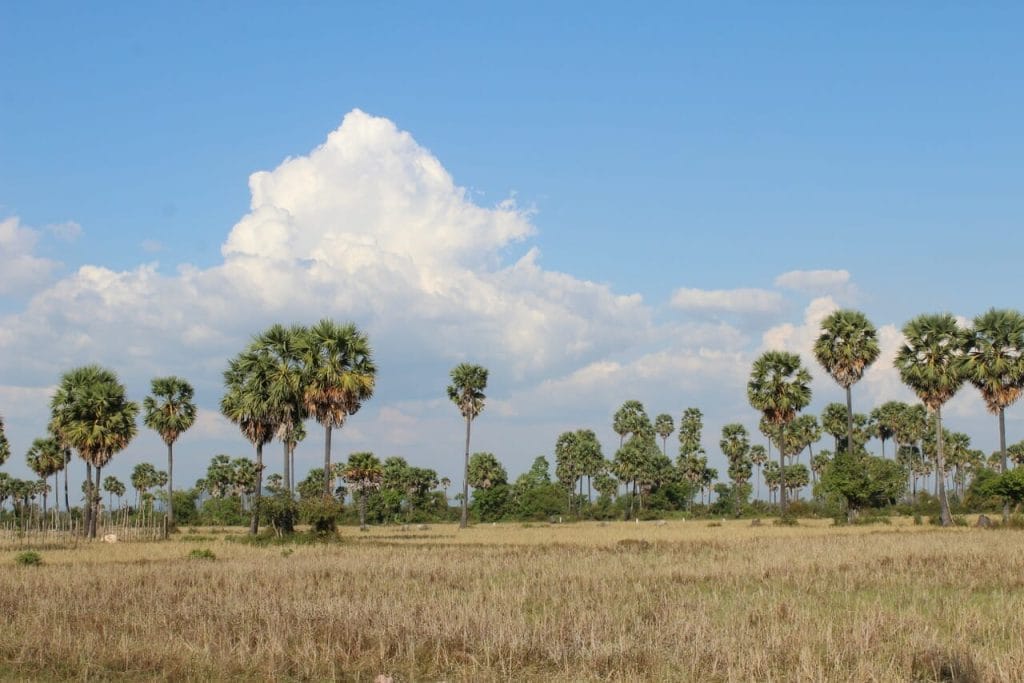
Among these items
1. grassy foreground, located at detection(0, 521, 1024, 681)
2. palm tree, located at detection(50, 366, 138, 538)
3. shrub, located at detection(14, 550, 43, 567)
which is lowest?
shrub, located at detection(14, 550, 43, 567)

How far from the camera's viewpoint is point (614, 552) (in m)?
37.5

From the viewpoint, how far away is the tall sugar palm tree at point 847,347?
7462cm

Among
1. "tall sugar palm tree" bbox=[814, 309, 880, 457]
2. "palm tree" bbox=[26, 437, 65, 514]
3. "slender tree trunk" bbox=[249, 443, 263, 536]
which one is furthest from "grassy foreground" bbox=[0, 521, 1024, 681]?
"palm tree" bbox=[26, 437, 65, 514]

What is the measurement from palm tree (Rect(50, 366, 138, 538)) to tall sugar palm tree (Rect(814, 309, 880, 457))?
57176 mm

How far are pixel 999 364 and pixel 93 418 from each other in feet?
219

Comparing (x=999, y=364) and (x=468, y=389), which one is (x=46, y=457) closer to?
(x=468, y=389)

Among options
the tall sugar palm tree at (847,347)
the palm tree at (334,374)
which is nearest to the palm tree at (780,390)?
the tall sugar palm tree at (847,347)

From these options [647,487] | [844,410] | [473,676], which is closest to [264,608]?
[473,676]

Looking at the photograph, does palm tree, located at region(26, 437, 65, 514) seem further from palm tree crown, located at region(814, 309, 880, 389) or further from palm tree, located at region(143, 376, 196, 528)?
palm tree crown, located at region(814, 309, 880, 389)

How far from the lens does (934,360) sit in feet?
220

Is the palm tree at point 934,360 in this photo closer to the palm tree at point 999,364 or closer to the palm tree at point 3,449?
the palm tree at point 999,364

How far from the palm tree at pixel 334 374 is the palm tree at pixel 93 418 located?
14195 mm

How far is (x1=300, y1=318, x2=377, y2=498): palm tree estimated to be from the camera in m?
60.7

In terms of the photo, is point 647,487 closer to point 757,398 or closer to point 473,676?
point 757,398
